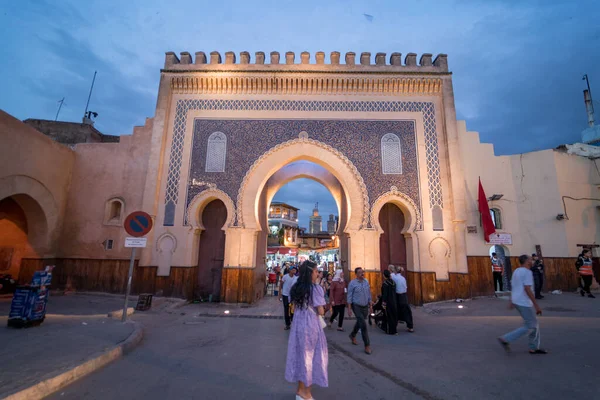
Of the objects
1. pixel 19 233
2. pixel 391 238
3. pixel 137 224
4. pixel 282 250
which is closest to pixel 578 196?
pixel 391 238

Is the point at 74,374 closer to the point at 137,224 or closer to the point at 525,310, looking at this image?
the point at 137,224

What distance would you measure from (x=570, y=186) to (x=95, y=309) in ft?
50.8

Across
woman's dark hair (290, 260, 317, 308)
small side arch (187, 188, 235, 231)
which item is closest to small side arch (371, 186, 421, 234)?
small side arch (187, 188, 235, 231)

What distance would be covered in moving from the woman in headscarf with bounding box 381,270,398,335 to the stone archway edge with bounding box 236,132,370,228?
3.92 metres

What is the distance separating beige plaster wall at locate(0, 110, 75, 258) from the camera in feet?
26.1

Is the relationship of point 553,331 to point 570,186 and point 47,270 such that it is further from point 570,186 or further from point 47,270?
point 47,270

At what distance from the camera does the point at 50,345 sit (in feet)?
13.0

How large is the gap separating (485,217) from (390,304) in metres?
6.03

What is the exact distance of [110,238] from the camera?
33.5 feet

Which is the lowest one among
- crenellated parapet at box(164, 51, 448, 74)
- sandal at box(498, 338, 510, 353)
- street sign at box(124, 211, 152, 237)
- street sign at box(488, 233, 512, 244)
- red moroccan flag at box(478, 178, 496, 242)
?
sandal at box(498, 338, 510, 353)

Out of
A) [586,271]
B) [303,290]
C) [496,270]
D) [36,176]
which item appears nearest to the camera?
[303,290]

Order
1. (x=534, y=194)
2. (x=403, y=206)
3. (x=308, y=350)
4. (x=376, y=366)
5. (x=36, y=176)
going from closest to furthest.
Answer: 1. (x=308, y=350)
2. (x=376, y=366)
3. (x=36, y=176)
4. (x=534, y=194)
5. (x=403, y=206)

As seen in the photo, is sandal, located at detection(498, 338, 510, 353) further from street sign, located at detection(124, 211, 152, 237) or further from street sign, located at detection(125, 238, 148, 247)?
street sign, located at detection(125, 238, 148, 247)

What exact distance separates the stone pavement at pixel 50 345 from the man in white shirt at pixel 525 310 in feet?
18.5
